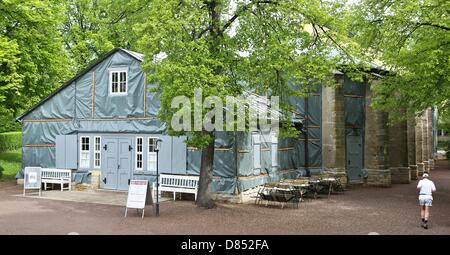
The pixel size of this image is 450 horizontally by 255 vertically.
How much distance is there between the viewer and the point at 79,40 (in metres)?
34.6

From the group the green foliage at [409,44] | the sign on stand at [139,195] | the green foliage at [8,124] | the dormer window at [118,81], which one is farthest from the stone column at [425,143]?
the green foliage at [8,124]

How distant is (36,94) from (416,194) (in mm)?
22790

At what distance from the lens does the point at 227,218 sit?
1491 cm

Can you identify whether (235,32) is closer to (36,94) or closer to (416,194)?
(416,194)

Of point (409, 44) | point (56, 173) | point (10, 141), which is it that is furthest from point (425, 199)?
point (10, 141)

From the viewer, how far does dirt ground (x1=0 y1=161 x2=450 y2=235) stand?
1310 cm

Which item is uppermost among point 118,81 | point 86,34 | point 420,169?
point 86,34

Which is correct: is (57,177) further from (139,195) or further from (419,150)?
(419,150)

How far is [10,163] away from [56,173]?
34.3 ft

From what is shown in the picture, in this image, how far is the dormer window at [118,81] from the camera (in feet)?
69.8

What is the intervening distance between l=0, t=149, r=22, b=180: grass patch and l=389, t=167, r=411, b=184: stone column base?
2231 centimetres

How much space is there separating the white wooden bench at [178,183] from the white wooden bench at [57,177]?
5069 mm

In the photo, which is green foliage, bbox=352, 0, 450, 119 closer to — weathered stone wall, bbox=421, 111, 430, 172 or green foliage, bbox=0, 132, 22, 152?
weathered stone wall, bbox=421, 111, 430, 172

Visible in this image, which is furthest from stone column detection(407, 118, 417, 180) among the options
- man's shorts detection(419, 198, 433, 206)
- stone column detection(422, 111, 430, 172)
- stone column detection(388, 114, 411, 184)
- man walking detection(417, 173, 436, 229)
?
man's shorts detection(419, 198, 433, 206)
